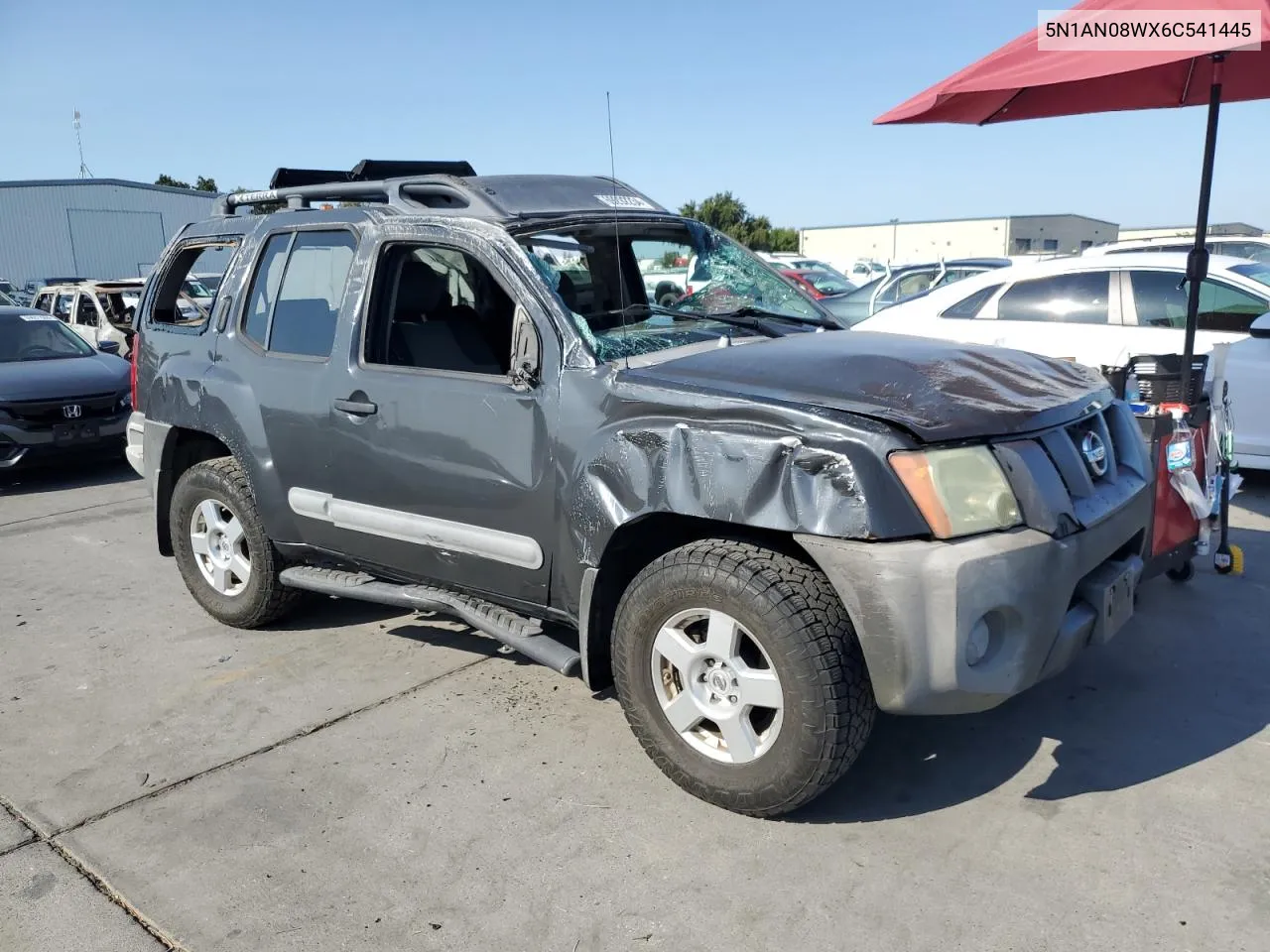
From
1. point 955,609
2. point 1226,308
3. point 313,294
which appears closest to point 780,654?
point 955,609

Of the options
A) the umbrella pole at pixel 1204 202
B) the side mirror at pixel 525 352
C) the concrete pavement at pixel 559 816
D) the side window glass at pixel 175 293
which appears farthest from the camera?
the side window glass at pixel 175 293

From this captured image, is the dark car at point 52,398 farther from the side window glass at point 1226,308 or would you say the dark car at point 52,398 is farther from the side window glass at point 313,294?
the side window glass at point 1226,308

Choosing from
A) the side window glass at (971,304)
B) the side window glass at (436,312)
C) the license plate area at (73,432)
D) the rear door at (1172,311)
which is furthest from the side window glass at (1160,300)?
the license plate area at (73,432)

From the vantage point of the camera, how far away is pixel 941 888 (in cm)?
270

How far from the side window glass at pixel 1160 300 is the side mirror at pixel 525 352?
15.6 feet

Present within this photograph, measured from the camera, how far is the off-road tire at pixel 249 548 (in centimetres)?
450

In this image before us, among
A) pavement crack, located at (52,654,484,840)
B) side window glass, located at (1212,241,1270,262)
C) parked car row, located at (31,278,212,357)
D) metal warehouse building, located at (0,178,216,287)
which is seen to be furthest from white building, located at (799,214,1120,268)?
pavement crack, located at (52,654,484,840)

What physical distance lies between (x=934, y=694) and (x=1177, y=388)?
2.36 metres

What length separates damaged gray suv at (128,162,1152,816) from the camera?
8.93 ft

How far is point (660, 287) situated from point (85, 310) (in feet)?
40.2

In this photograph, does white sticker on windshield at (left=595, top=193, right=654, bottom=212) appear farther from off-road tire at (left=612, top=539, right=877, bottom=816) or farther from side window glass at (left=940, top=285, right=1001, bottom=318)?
side window glass at (left=940, top=285, right=1001, bottom=318)

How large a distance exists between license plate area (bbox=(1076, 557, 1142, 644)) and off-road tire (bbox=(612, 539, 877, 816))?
0.72m

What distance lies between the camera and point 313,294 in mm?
4242

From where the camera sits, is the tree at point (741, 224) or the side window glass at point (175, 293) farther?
the tree at point (741, 224)
